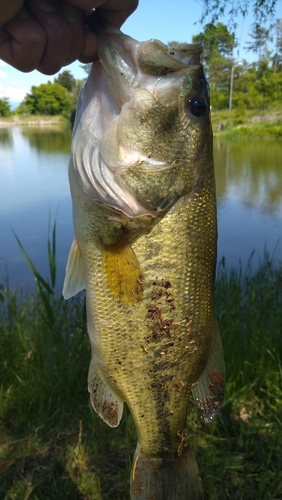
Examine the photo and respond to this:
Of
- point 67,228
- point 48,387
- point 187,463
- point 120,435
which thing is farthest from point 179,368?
point 67,228

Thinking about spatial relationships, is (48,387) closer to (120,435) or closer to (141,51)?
(120,435)

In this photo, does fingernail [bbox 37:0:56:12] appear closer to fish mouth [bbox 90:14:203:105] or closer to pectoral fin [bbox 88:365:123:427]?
fish mouth [bbox 90:14:203:105]

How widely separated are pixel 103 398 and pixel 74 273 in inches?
22.1

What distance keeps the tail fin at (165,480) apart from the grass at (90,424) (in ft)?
2.78

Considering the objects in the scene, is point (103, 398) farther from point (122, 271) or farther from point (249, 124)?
point (249, 124)

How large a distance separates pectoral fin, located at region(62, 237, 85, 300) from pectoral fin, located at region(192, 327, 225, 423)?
0.63 m

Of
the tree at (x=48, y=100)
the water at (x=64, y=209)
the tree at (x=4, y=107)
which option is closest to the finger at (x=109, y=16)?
the water at (x=64, y=209)

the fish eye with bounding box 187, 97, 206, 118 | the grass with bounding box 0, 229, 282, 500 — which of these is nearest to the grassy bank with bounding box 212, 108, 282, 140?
Answer: the grass with bounding box 0, 229, 282, 500

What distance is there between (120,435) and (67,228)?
23.2 ft

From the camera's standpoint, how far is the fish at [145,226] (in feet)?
5.34

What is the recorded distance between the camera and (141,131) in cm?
164

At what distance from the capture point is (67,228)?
9820 mm

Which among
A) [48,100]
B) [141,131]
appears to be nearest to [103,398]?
[141,131]

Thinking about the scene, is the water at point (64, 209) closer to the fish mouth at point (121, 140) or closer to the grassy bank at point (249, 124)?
the fish mouth at point (121, 140)
